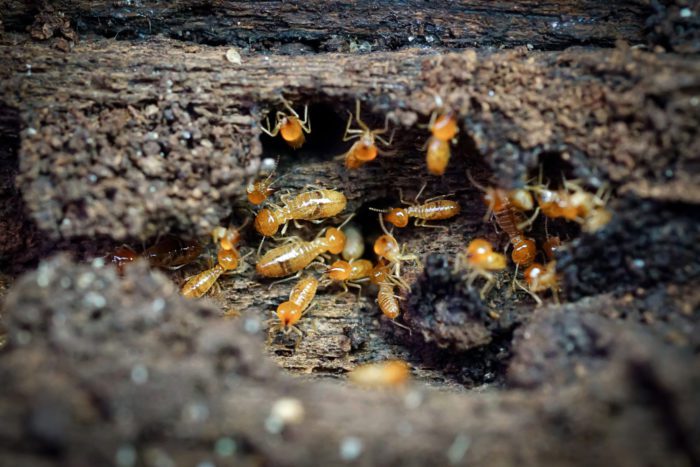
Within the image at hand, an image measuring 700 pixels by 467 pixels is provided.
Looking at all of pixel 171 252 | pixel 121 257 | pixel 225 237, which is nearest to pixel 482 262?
pixel 225 237

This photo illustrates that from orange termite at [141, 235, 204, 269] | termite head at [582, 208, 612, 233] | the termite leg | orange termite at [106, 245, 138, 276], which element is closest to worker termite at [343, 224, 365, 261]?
the termite leg

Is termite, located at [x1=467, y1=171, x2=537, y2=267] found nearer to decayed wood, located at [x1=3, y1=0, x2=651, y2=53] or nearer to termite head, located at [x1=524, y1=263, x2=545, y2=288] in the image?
termite head, located at [x1=524, y1=263, x2=545, y2=288]

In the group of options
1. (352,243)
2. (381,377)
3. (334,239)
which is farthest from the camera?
(352,243)

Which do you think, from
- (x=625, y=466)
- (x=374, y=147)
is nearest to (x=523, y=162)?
(x=374, y=147)

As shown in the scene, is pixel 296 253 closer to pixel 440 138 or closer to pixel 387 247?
pixel 387 247

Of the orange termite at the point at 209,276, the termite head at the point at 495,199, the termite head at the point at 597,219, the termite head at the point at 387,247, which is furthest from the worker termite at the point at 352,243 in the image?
the termite head at the point at 597,219

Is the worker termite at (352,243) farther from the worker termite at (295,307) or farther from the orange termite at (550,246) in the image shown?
the orange termite at (550,246)

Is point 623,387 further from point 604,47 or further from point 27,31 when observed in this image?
point 27,31
